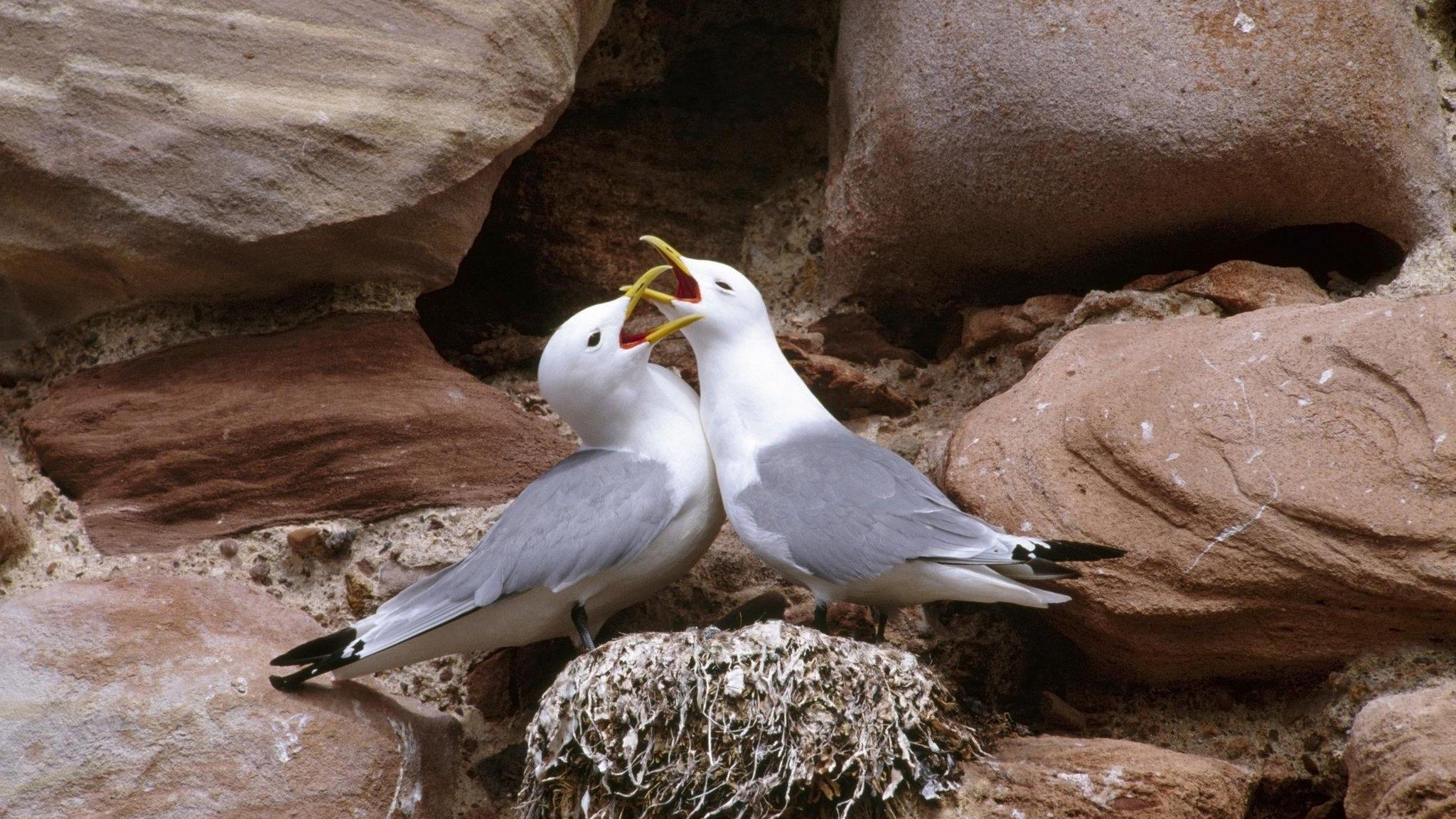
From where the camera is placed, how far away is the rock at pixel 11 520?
6.34 ft

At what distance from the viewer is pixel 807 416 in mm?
2025

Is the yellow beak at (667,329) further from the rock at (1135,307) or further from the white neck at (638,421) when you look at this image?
the rock at (1135,307)

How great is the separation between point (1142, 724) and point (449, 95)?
1.36 metres

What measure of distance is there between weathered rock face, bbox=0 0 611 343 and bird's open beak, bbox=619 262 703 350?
311 millimetres

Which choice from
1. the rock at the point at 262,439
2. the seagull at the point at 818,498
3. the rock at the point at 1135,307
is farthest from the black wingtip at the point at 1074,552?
the rock at the point at 262,439

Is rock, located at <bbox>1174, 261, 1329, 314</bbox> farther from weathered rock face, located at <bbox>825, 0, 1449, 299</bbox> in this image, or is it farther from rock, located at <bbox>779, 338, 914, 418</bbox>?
rock, located at <bbox>779, 338, 914, 418</bbox>

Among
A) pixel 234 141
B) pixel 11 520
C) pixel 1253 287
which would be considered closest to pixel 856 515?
pixel 1253 287

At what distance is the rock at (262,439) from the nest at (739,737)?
587mm

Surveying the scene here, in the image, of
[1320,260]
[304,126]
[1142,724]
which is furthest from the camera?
[1320,260]

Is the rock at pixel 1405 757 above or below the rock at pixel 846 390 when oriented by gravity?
below

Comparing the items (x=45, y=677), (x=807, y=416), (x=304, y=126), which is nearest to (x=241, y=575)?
(x=45, y=677)

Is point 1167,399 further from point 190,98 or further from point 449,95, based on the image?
point 190,98

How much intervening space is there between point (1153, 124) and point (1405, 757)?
0.95 m

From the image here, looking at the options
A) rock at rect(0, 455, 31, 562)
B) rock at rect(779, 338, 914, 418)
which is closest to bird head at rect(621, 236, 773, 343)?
rock at rect(779, 338, 914, 418)
